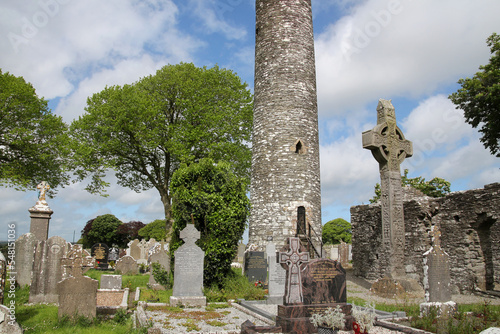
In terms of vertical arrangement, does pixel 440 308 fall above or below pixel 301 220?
below

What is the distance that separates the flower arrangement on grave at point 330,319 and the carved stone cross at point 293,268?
1.80 feet

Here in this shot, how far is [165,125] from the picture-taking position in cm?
2123

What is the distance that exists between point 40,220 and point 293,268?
930 cm

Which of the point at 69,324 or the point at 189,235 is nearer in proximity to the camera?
the point at 69,324

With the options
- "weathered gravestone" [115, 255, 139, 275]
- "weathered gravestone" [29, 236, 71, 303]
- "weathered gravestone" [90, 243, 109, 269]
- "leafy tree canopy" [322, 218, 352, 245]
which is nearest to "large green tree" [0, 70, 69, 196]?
"weathered gravestone" [90, 243, 109, 269]

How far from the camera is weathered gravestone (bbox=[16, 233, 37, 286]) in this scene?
11.3 metres

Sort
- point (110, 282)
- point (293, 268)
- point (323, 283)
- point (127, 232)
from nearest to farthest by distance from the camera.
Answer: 1. point (323, 283)
2. point (293, 268)
3. point (110, 282)
4. point (127, 232)

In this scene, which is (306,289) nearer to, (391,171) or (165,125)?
(391,171)

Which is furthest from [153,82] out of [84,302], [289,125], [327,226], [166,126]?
[327,226]

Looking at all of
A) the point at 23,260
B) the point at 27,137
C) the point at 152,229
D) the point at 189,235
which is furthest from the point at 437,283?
the point at 152,229

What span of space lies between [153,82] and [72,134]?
540 centimetres

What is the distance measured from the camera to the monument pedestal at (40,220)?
12375mm

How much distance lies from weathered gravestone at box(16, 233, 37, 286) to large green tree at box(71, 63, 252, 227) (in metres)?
8.96

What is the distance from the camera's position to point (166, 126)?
20984 mm
